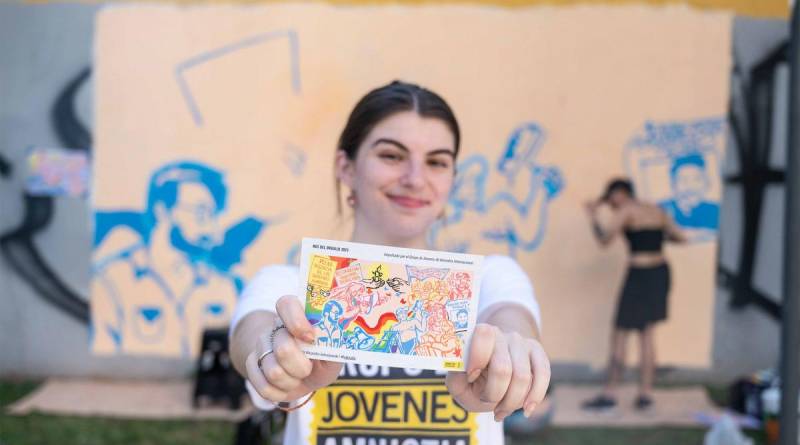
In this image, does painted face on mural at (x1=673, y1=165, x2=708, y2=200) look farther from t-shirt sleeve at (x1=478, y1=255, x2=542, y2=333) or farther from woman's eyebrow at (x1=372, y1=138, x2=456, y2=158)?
woman's eyebrow at (x1=372, y1=138, x2=456, y2=158)

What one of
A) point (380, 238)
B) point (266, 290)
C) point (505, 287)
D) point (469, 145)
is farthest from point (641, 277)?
point (266, 290)

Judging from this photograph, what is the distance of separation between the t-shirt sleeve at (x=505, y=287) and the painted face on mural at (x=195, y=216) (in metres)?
3.88

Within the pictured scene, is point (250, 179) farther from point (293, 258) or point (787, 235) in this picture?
point (787, 235)

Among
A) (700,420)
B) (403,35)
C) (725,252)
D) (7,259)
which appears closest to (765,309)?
(725,252)

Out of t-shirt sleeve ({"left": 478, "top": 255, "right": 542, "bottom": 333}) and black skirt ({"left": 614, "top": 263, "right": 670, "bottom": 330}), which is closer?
t-shirt sleeve ({"left": 478, "top": 255, "right": 542, "bottom": 333})

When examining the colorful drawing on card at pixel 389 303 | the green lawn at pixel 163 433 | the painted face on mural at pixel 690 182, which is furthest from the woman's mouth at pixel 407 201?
the painted face on mural at pixel 690 182

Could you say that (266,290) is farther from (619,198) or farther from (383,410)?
(619,198)

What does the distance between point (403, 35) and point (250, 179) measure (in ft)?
5.17

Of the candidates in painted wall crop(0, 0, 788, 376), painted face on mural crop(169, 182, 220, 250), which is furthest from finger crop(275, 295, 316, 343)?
painted face on mural crop(169, 182, 220, 250)

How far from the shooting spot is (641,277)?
15.6 feet

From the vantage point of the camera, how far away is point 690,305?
516cm

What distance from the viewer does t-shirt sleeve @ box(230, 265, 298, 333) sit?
144 centimetres

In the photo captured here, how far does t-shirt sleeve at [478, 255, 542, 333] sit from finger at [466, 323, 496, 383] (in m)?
0.40

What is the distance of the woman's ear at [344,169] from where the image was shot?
1.58 metres
